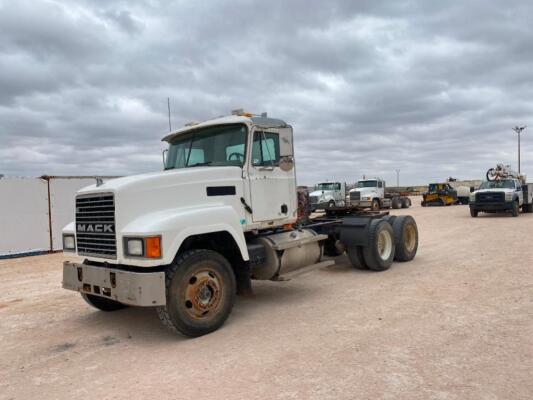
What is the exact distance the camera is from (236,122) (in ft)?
20.9

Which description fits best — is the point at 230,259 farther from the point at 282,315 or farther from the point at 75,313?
the point at 75,313

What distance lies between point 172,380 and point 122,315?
110 inches

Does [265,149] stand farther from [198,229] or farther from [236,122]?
[198,229]

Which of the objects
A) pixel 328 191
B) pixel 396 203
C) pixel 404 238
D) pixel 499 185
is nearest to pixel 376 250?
pixel 404 238

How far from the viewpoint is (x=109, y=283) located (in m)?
5.14

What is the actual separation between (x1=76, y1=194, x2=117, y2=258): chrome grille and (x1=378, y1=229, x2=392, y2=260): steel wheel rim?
5.99 m

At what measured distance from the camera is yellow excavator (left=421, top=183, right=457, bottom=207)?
35.4 meters

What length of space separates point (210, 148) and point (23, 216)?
1052 cm

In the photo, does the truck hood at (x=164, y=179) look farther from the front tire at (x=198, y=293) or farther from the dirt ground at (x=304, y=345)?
the dirt ground at (x=304, y=345)

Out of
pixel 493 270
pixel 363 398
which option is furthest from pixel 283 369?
pixel 493 270

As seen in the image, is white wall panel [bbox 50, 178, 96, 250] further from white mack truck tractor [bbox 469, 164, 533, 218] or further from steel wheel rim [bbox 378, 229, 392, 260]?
white mack truck tractor [bbox 469, 164, 533, 218]

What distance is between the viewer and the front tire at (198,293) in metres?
5.11

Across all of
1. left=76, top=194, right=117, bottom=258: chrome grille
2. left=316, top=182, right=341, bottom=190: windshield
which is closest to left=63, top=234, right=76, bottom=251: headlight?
left=76, top=194, right=117, bottom=258: chrome grille

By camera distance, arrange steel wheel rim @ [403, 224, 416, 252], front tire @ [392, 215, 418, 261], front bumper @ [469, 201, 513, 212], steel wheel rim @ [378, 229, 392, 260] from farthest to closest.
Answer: front bumper @ [469, 201, 513, 212] → steel wheel rim @ [403, 224, 416, 252] → front tire @ [392, 215, 418, 261] → steel wheel rim @ [378, 229, 392, 260]
